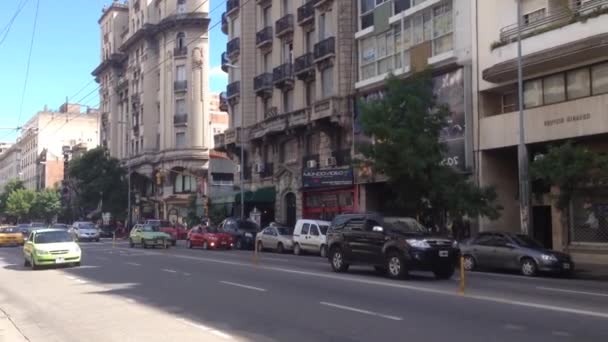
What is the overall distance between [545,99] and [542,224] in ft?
19.2

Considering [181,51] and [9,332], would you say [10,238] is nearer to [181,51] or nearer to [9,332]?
[181,51]

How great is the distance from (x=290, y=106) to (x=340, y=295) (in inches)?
1306

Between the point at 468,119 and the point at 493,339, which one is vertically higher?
the point at 468,119

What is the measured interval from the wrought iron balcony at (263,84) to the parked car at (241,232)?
11553 mm

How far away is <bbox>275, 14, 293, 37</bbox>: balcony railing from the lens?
46522mm

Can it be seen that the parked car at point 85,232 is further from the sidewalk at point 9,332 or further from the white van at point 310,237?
the sidewalk at point 9,332

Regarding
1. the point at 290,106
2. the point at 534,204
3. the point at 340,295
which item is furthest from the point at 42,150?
the point at 340,295

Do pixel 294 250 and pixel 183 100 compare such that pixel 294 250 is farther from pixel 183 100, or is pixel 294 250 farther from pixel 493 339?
pixel 183 100

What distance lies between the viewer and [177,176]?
7319 centimetres

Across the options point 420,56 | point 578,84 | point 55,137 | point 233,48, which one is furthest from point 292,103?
point 55,137

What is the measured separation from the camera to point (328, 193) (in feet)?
142

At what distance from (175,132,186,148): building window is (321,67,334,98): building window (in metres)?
32.1

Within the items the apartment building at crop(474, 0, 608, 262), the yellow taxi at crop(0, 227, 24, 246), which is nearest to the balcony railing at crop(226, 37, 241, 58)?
the yellow taxi at crop(0, 227, 24, 246)

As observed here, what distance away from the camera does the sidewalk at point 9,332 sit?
1085 centimetres
